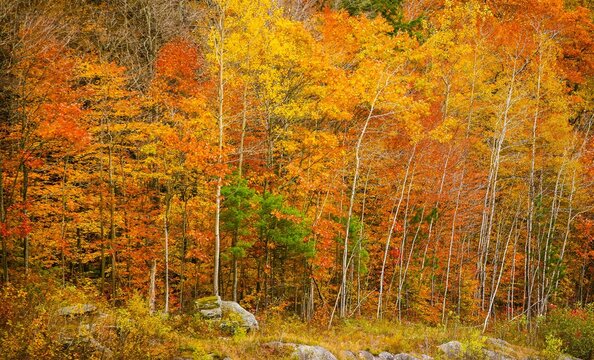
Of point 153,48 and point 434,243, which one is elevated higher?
point 153,48

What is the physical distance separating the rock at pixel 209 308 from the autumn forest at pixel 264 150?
2.71 feet

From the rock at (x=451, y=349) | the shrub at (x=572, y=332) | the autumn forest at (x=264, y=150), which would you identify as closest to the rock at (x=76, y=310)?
the autumn forest at (x=264, y=150)

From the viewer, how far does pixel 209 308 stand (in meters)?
12.3

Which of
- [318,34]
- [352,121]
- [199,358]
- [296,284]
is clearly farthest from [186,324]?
[318,34]

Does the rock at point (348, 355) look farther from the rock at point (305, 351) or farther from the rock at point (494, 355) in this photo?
the rock at point (494, 355)

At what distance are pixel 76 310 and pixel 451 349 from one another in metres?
10.5

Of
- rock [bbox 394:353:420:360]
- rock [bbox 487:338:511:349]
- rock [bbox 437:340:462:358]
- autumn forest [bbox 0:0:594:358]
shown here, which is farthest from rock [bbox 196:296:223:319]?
rock [bbox 487:338:511:349]

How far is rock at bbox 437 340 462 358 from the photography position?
1375cm

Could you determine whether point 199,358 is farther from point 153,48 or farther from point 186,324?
point 153,48

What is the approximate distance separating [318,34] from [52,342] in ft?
55.5

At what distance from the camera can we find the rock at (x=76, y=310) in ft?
32.1

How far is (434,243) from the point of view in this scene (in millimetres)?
23453

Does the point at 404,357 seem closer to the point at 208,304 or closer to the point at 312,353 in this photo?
the point at 312,353

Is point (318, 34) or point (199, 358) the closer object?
point (199, 358)
